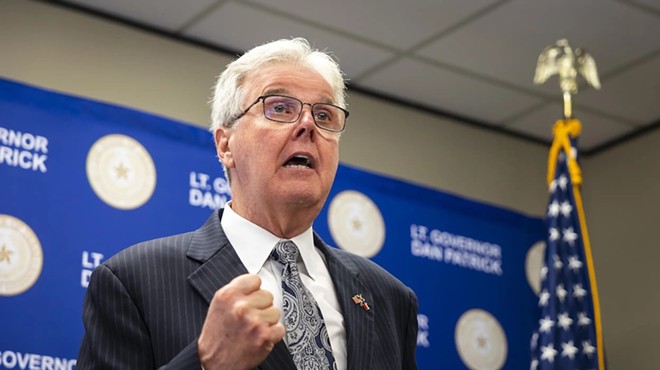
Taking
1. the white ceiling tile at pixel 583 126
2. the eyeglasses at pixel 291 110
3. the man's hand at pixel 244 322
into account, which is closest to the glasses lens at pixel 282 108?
the eyeglasses at pixel 291 110

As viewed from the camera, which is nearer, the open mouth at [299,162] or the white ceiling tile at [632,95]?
the open mouth at [299,162]

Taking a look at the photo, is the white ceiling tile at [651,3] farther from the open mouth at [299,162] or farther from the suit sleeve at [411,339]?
the open mouth at [299,162]

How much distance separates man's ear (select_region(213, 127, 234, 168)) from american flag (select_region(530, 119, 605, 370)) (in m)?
2.83

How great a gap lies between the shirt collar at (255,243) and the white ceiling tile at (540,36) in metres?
2.97

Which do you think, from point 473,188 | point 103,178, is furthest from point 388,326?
point 473,188

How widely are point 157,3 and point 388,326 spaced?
3.03 m

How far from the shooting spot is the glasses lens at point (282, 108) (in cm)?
198

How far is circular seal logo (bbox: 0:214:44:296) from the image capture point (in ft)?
12.2

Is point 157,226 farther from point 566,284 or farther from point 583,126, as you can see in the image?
point 583,126

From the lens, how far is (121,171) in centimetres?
413

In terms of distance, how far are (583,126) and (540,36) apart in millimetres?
1127

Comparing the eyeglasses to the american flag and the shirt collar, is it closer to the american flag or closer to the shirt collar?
the shirt collar

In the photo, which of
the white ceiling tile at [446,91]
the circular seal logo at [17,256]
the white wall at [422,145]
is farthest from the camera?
the white ceiling tile at [446,91]

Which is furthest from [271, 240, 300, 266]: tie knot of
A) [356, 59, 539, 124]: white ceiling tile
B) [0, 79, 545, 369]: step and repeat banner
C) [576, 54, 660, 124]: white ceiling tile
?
[576, 54, 660, 124]: white ceiling tile
